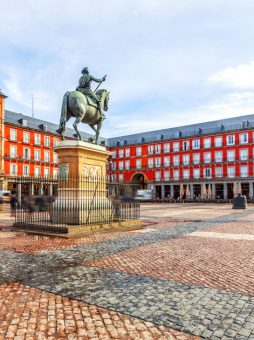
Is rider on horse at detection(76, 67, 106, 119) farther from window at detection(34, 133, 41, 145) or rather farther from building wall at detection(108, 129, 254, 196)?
building wall at detection(108, 129, 254, 196)

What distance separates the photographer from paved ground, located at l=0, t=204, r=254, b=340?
9.60 feet

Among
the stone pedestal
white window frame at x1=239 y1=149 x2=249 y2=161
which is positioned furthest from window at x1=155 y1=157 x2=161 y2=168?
the stone pedestal

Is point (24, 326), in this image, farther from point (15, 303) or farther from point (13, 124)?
point (13, 124)

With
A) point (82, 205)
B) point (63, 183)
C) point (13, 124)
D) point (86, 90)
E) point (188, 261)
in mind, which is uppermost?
point (13, 124)

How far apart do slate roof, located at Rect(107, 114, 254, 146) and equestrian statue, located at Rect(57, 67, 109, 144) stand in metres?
42.4

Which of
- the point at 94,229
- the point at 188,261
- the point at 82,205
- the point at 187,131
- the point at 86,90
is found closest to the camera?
the point at 188,261

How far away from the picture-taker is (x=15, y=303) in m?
3.58

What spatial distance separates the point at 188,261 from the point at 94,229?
438cm

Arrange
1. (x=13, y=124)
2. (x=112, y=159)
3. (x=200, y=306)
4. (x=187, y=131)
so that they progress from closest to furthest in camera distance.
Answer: (x=200, y=306), (x=13, y=124), (x=187, y=131), (x=112, y=159)

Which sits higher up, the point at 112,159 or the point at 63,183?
the point at 112,159

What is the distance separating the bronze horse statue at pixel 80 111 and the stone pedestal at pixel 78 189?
960 mm

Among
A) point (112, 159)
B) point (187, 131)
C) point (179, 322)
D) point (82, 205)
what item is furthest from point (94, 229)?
point (112, 159)

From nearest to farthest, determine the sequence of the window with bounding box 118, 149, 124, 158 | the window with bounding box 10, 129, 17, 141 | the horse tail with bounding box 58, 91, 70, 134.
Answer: the horse tail with bounding box 58, 91, 70, 134 → the window with bounding box 10, 129, 17, 141 → the window with bounding box 118, 149, 124, 158

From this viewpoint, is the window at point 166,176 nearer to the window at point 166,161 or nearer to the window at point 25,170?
the window at point 166,161
